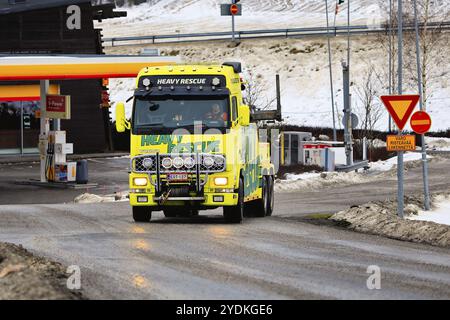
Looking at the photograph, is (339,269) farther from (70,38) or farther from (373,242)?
(70,38)

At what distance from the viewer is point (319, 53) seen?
88062 mm

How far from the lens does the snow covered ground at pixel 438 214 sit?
24.0 metres

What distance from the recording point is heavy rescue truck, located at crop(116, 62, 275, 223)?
20.9m

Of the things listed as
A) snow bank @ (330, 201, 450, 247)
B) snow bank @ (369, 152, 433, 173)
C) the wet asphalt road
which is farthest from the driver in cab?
snow bank @ (369, 152, 433, 173)

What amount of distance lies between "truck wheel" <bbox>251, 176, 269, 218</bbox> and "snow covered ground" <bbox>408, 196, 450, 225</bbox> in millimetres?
3335

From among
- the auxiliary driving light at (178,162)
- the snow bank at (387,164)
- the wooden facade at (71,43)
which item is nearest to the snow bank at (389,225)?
the auxiliary driving light at (178,162)

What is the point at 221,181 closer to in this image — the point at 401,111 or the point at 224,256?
the point at 401,111

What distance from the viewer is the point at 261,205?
25.0m

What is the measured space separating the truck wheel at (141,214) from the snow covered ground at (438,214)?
5.92m

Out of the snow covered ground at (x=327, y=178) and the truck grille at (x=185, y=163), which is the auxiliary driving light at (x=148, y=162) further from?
the snow covered ground at (x=327, y=178)

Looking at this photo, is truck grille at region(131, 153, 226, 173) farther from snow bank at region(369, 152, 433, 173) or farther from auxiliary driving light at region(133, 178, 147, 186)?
snow bank at region(369, 152, 433, 173)
